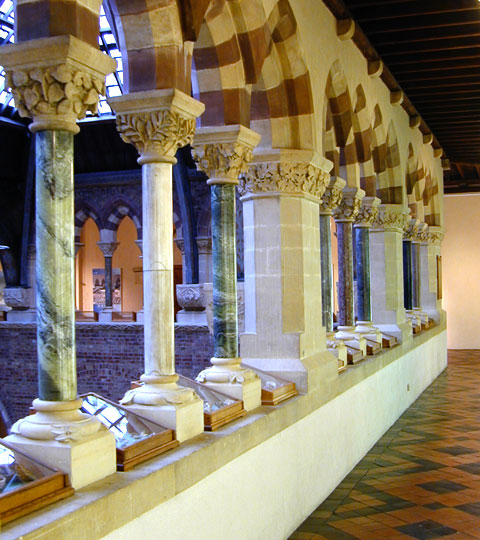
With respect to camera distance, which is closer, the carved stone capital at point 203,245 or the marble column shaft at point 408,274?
the marble column shaft at point 408,274

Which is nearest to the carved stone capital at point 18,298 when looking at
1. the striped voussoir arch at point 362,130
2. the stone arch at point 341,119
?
the striped voussoir arch at point 362,130

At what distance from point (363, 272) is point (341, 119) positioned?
2.17 m

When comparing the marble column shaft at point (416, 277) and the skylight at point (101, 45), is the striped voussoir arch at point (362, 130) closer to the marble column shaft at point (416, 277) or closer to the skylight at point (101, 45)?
the marble column shaft at point (416, 277)

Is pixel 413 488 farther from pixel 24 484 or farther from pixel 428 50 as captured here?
pixel 428 50

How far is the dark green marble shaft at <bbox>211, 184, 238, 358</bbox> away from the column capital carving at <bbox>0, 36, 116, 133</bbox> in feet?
6.09

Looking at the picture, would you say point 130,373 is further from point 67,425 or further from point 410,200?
point 67,425

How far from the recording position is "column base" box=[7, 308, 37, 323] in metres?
15.8

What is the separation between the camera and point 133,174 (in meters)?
16.8

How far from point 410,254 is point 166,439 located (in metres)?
9.24

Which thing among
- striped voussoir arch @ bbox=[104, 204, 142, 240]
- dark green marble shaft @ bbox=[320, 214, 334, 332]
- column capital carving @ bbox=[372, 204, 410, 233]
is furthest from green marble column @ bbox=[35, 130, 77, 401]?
striped voussoir arch @ bbox=[104, 204, 142, 240]

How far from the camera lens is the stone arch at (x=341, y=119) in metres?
7.13

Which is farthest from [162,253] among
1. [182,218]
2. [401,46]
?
[182,218]

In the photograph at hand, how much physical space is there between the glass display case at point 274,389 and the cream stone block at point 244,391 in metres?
0.07

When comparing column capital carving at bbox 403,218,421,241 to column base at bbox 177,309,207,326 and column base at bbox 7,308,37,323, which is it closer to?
column base at bbox 177,309,207,326
